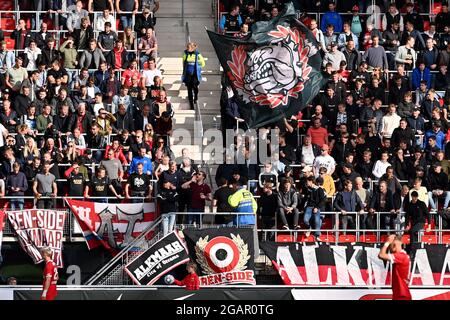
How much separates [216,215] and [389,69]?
7172mm

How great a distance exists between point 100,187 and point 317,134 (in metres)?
4.92

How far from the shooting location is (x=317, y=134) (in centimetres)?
3219

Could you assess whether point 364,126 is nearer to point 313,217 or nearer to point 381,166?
point 381,166

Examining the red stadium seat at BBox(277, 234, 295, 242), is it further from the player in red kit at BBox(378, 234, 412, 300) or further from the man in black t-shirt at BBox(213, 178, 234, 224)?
the player in red kit at BBox(378, 234, 412, 300)

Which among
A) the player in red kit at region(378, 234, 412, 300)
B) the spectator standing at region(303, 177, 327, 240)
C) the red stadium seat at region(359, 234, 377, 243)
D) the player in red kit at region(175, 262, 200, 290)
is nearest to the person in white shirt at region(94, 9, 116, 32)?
the spectator standing at region(303, 177, 327, 240)

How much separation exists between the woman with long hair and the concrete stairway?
0.75m

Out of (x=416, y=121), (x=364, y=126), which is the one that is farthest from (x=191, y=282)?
(x=416, y=121)

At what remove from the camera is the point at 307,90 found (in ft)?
101

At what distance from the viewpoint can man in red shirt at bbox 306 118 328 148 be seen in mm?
32156

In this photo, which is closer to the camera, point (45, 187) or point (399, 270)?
point (399, 270)

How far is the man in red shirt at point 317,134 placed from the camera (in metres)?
32.2

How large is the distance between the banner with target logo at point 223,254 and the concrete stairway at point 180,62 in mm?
3946

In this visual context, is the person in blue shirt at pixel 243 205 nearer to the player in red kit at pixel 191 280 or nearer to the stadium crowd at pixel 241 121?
the stadium crowd at pixel 241 121

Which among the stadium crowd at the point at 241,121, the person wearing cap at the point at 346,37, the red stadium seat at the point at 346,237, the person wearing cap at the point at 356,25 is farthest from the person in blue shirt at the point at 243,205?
the person wearing cap at the point at 356,25
